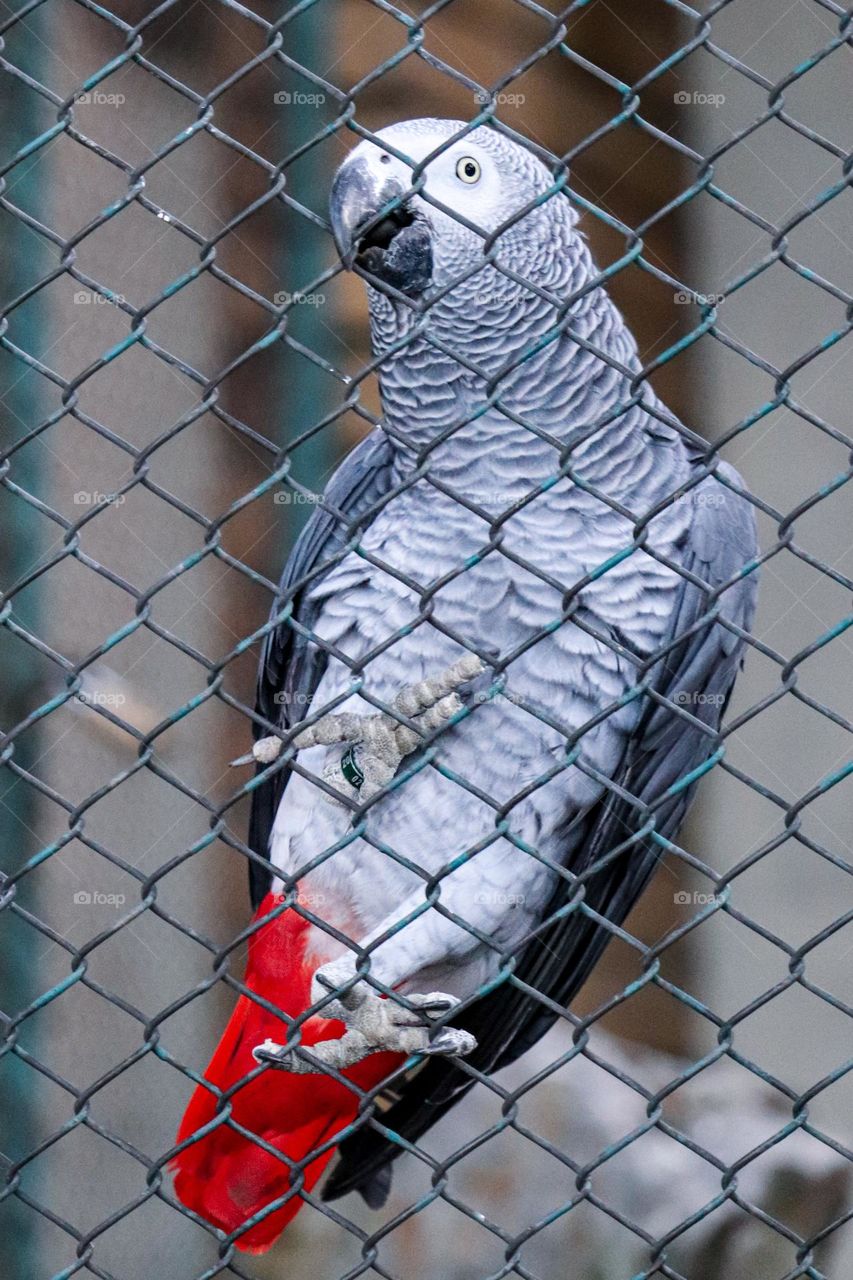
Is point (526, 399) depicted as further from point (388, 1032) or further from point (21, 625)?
point (21, 625)

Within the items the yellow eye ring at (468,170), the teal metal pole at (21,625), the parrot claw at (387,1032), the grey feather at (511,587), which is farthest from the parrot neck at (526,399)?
the teal metal pole at (21,625)

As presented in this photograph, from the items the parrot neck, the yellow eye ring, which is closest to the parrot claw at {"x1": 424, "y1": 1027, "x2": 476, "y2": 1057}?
the parrot neck

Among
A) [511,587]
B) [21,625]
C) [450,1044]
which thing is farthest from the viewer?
[21,625]

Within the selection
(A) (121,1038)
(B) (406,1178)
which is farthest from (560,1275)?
(A) (121,1038)

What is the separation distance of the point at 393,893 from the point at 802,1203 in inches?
30.0

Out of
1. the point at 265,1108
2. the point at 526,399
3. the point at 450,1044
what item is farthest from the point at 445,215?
the point at 265,1108

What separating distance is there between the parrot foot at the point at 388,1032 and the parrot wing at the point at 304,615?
0.18 meters

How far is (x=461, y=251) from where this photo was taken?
1.10 metres

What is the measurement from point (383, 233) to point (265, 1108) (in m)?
0.76

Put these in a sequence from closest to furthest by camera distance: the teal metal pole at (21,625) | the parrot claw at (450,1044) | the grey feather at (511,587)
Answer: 1. the parrot claw at (450,1044)
2. the grey feather at (511,587)
3. the teal metal pole at (21,625)

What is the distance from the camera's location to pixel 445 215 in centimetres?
107

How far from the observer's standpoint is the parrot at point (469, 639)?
3.62ft

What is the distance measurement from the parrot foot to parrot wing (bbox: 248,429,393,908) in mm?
178

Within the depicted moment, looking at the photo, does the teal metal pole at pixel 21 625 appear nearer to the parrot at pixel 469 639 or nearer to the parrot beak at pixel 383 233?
the parrot at pixel 469 639
